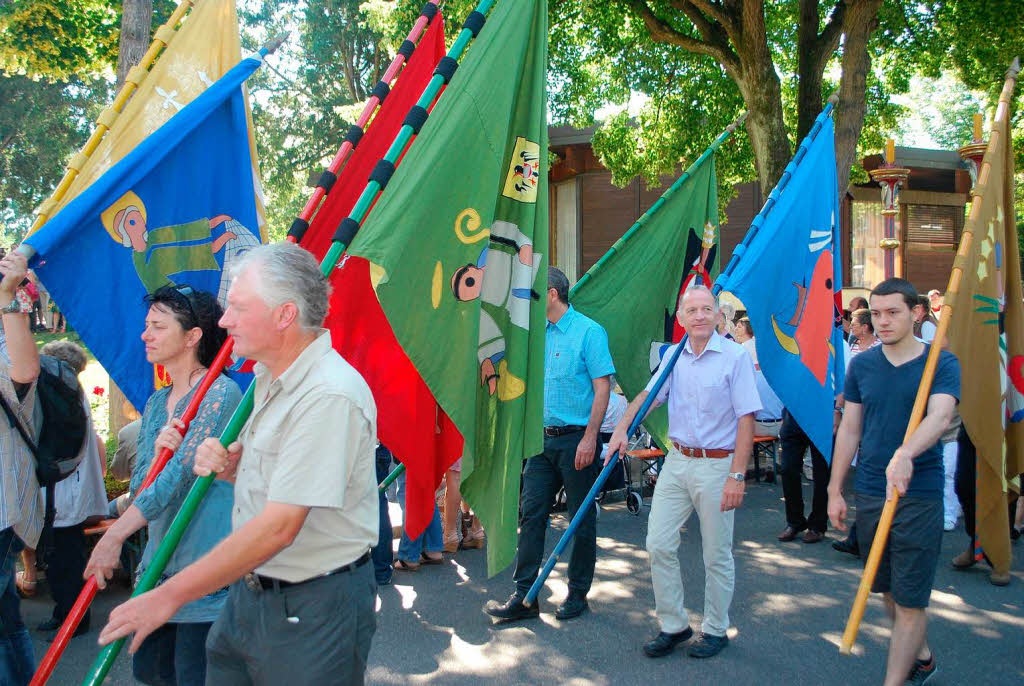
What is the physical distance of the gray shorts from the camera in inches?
149

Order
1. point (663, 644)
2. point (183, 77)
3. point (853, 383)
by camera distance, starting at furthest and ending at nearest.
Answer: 1. point (663, 644)
2. point (183, 77)
3. point (853, 383)

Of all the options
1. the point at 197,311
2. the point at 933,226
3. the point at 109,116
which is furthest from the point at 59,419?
the point at 933,226

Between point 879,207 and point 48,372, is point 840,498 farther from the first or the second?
point 879,207

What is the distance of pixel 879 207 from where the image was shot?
21344 mm

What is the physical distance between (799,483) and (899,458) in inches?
150

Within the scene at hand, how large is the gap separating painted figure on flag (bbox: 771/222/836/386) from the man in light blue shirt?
1071 mm

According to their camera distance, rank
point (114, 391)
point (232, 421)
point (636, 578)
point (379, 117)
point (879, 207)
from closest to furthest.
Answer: point (232, 421) < point (379, 117) < point (636, 578) < point (114, 391) < point (879, 207)

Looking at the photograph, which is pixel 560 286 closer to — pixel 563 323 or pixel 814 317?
pixel 563 323

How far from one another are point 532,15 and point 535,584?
3258 mm

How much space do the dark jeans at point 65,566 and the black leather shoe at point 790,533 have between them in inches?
211

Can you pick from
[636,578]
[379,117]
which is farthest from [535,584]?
[379,117]

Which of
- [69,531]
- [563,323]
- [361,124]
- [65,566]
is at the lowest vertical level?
[65,566]

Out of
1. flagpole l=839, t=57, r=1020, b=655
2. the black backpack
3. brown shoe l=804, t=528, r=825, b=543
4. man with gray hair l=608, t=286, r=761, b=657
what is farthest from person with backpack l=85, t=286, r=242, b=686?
brown shoe l=804, t=528, r=825, b=543

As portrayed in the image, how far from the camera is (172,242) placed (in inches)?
155
